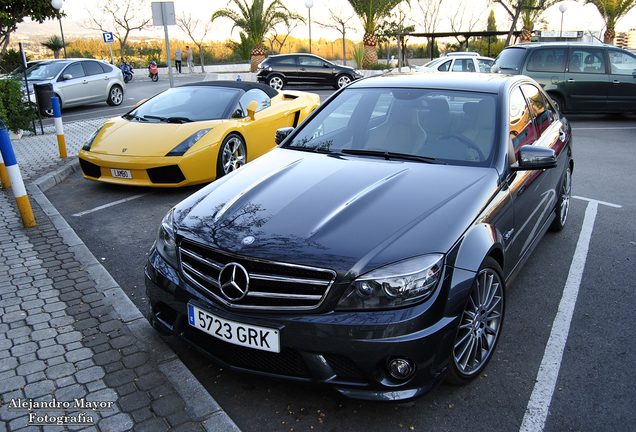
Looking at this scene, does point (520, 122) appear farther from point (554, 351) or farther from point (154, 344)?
point (154, 344)

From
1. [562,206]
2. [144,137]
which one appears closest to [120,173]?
[144,137]

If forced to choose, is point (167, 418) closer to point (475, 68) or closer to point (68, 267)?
point (68, 267)

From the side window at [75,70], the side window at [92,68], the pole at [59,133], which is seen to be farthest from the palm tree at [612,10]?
the pole at [59,133]

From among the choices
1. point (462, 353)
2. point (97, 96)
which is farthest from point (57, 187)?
point (97, 96)

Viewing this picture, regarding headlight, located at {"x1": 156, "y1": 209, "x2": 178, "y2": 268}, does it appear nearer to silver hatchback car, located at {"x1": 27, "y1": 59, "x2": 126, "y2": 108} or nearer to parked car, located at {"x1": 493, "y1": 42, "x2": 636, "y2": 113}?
parked car, located at {"x1": 493, "y1": 42, "x2": 636, "y2": 113}

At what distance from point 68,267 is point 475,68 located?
1472 centimetres

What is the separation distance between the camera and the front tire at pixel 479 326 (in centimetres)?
258

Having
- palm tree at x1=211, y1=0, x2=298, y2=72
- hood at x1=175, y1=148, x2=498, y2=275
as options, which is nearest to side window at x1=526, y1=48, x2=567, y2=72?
hood at x1=175, y1=148, x2=498, y2=275

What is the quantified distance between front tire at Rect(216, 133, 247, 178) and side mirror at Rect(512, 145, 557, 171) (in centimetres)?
424

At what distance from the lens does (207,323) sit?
2.54 meters

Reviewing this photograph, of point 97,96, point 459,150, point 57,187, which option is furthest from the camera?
point 97,96

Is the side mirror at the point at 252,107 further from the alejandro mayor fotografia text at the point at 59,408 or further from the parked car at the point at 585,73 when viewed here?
the parked car at the point at 585,73

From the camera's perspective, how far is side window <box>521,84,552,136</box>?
4183 mm

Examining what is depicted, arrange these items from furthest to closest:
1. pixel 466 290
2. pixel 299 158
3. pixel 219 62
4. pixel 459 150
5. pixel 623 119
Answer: pixel 219 62 < pixel 623 119 < pixel 299 158 < pixel 459 150 < pixel 466 290
